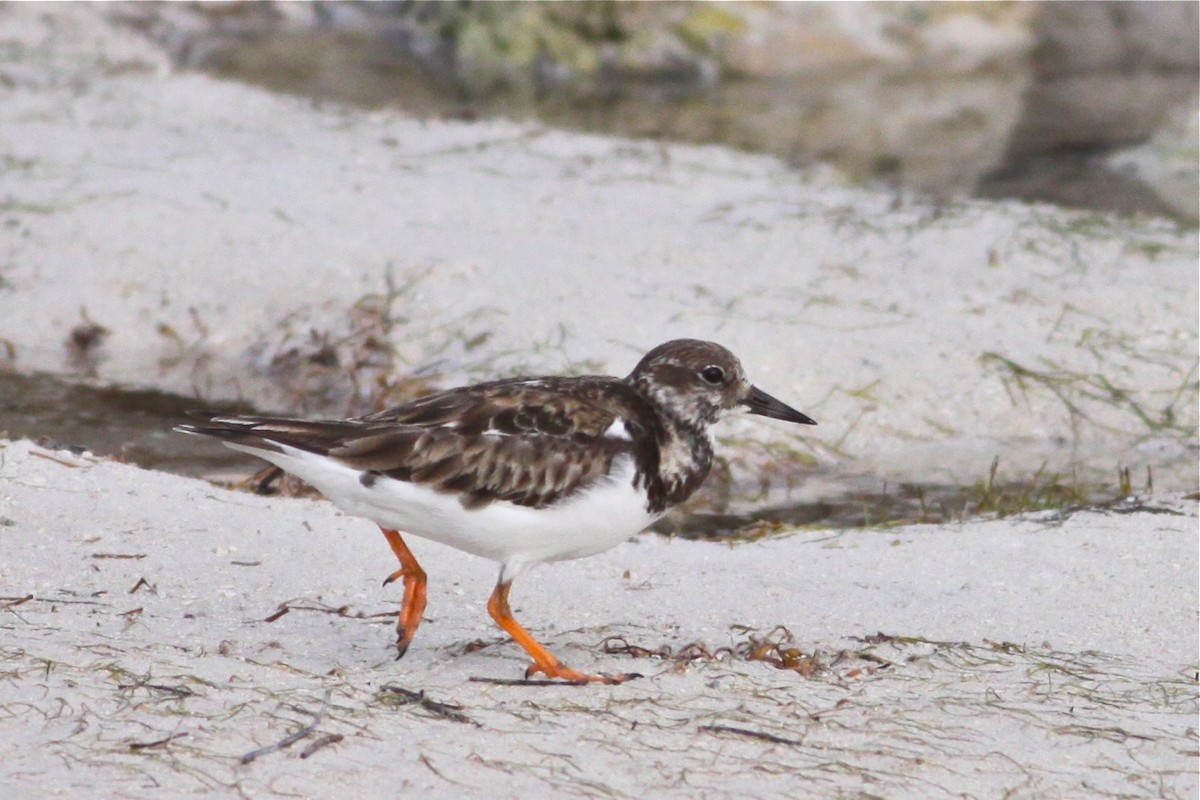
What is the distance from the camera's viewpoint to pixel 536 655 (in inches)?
152

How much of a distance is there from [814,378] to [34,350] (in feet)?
11.4

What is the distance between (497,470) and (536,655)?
0.45 meters

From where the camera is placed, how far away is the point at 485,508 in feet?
12.7

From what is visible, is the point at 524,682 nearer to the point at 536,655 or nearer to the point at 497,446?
the point at 536,655

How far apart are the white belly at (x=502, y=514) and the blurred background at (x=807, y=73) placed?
733cm

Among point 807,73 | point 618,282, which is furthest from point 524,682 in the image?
point 807,73

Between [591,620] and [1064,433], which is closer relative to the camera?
[591,620]

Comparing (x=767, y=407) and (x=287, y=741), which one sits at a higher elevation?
(x=767, y=407)

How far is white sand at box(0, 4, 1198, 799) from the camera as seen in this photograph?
11.0 feet

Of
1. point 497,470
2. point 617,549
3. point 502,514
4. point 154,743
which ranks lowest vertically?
point 154,743

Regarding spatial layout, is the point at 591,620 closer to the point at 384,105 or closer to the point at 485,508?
the point at 485,508

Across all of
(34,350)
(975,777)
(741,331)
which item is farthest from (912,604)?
(34,350)

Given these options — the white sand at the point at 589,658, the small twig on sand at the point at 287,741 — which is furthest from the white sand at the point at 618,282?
the small twig on sand at the point at 287,741

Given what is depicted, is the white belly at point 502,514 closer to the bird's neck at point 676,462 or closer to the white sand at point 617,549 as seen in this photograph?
the bird's neck at point 676,462
